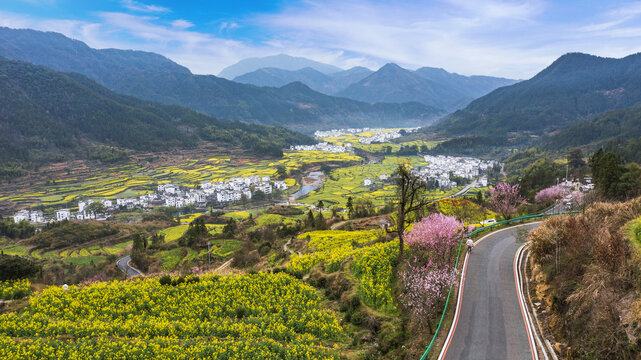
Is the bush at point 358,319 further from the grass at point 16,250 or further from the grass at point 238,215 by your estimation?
the grass at point 238,215

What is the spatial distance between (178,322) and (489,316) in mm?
14335

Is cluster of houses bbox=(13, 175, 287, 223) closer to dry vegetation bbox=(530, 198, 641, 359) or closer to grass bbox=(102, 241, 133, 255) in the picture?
grass bbox=(102, 241, 133, 255)

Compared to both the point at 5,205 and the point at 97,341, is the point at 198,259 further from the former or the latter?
the point at 5,205

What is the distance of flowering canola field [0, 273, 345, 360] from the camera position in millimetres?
12883

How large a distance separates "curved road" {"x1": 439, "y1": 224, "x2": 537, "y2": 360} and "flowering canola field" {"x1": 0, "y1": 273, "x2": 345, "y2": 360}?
5.37 meters

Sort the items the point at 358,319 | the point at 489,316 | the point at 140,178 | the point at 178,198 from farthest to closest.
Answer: the point at 140,178
the point at 178,198
the point at 358,319
the point at 489,316

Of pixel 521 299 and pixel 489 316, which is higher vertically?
pixel 521 299

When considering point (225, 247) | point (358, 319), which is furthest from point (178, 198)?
point (358, 319)

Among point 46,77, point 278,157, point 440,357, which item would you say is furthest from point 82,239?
point 46,77

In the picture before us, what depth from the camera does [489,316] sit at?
53.7 ft

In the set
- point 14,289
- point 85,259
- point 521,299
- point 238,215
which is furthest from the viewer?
point 238,215

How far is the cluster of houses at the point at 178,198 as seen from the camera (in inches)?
3383

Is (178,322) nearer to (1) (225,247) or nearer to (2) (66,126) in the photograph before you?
(1) (225,247)

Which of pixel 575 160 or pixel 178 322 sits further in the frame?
pixel 575 160
